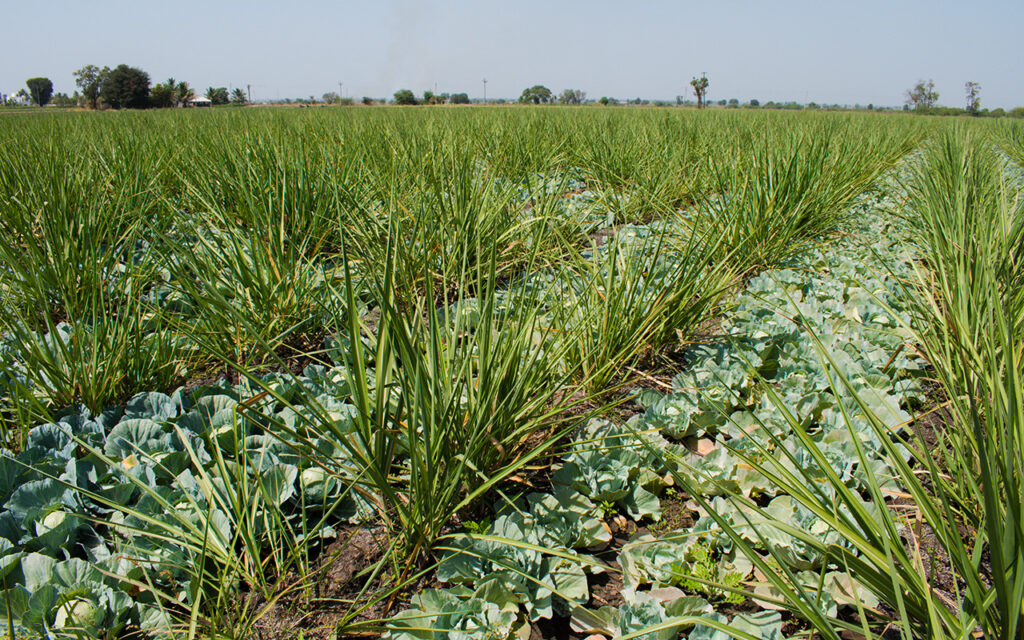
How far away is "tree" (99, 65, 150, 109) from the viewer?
115ft

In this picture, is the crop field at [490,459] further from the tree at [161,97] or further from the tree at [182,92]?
the tree at [182,92]

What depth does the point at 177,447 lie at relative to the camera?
1275 mm

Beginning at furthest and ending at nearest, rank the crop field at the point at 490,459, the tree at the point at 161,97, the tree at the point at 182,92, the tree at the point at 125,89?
the tree at the point at 182,92, the tree at the point at 161,97, the tree at the point at 125,89, the crop field at the point at 490,459

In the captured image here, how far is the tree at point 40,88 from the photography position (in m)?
69.7

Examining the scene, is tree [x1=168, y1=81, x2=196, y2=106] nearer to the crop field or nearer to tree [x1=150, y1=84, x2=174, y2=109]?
tree [x1=150, y1=84, x2=174, y2=109]

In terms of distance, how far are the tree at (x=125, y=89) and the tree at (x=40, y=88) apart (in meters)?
45.8

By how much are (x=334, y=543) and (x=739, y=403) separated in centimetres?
108

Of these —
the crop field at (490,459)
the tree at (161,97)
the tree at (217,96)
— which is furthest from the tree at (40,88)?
the crop field at (490,459)

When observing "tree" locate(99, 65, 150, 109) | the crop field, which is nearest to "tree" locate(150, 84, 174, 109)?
"tree" locate(99, 65, 150, 109)

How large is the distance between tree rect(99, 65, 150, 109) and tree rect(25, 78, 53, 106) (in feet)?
150

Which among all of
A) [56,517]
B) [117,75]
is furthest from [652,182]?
[117,75]

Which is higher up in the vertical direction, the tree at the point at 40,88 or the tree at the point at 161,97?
the tree at the point at 40,88

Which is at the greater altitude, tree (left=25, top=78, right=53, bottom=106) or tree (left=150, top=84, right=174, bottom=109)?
tree (left=25, top=78, right=53, bottom=106)

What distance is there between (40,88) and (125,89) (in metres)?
49.6
